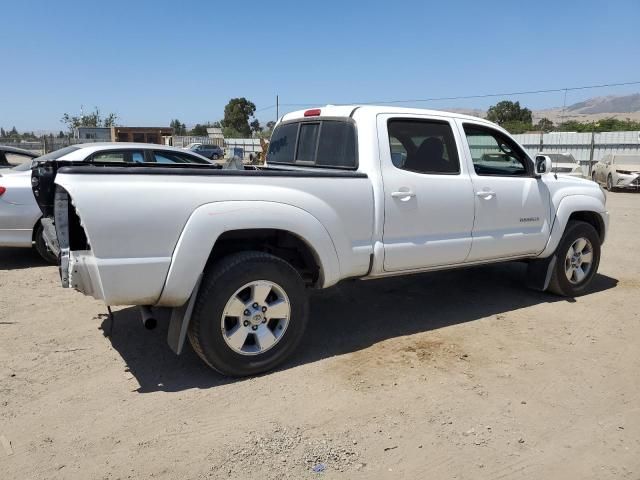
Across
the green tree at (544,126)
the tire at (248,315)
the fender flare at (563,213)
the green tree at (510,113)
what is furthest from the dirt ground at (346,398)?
the green tree at (510,113)

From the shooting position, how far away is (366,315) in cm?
523

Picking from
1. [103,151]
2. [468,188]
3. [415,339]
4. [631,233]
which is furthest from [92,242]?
[631,233]

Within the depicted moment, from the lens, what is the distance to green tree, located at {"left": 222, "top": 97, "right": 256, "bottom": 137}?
76.0m

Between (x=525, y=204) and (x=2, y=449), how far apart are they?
15.2 ft

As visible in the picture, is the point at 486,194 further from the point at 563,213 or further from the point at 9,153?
the point at 9,153

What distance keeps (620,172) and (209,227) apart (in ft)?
64.7

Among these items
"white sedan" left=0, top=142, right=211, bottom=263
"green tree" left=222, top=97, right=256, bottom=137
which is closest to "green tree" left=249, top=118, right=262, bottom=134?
"green tree" left=222, top=97, right=256, bottom=137

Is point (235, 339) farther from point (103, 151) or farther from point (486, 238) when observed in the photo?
point (103, 151)

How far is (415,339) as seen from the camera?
182 inches

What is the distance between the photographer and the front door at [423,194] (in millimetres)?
4296

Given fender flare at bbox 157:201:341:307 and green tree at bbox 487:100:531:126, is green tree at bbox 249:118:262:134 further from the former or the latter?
fender flare at bbox 157:201:341:307

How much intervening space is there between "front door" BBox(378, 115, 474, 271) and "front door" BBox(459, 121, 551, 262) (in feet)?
0.52

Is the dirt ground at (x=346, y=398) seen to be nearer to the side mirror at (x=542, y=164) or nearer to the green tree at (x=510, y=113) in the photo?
the side mirror at (x=542, y=164)

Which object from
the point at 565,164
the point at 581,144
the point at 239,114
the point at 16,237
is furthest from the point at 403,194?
the point at 239,114
